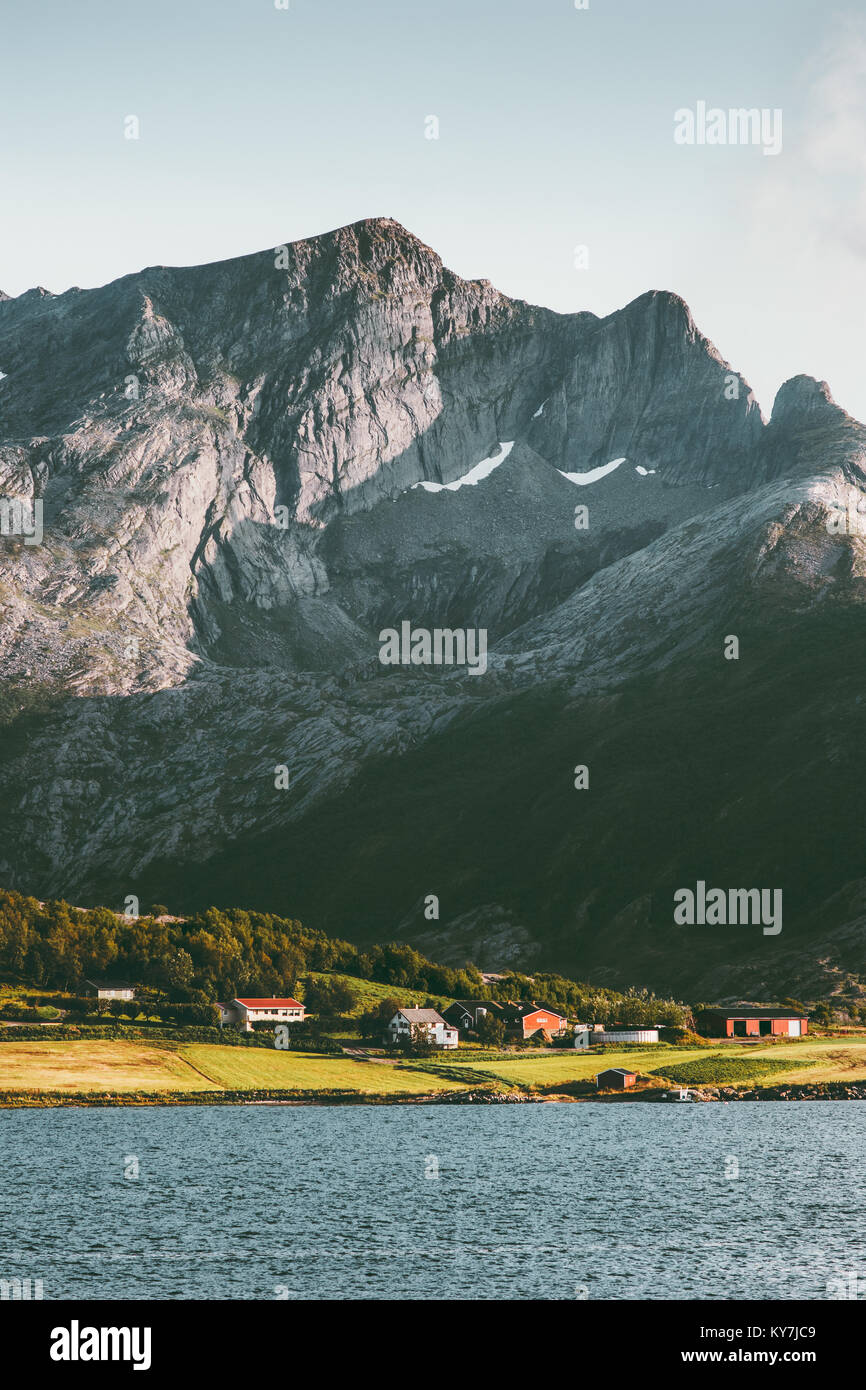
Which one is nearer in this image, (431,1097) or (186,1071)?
(431,1097)

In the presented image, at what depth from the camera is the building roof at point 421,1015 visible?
18750 cm

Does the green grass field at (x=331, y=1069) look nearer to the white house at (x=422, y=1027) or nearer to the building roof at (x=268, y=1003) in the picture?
the white house at (x=422, y=1027)

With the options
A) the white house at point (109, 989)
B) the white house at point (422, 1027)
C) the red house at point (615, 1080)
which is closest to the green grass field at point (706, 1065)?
the red house at point (615, 1080)

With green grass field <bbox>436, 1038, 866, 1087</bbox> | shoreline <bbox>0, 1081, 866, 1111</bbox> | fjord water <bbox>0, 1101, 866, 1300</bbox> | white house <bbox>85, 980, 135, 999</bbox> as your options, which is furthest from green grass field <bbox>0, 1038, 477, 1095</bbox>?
white house <bbox>85, 980, 135, 999</bbox>

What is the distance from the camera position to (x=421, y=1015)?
189 meters

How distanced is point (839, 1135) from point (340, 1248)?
67345 millimetres

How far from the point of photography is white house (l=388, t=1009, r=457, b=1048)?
186250 mm

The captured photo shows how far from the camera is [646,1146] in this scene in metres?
128

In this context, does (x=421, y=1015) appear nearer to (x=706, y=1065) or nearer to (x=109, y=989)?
(x=706, y=1065)

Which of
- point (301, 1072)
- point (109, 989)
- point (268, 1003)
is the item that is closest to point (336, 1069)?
point (301, 1072)

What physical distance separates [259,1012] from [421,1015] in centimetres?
2059

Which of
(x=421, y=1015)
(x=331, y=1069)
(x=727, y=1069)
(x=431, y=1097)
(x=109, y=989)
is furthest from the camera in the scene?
(x=109, y=989)

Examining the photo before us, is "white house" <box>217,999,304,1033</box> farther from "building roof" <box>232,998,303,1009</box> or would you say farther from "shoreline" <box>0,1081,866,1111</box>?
"shoreline" <box>0,1081,866,1111</box>
